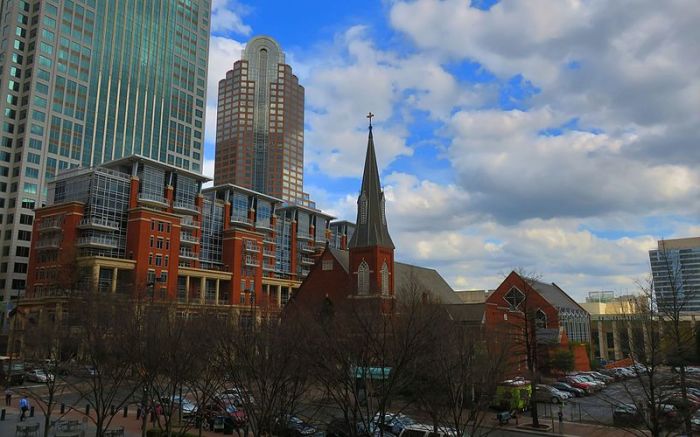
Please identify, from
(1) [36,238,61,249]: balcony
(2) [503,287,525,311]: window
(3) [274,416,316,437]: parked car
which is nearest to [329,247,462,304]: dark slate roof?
(2) [503,287,525,311]: window

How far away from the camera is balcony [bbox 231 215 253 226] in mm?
105062

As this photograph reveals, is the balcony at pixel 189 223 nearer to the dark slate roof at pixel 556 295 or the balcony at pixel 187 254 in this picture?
the balcony at pixel 187 254

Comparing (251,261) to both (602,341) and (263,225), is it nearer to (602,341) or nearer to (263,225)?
(263,225)

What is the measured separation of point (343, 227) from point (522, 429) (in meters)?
110

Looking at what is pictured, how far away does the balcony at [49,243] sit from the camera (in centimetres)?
7950

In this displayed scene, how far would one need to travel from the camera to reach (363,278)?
213ft

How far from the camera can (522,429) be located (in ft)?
120

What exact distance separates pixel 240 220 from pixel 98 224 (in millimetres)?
31233

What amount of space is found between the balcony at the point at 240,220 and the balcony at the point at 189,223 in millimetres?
10483

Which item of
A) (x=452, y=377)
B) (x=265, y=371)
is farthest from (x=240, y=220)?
(x=265, y=371)

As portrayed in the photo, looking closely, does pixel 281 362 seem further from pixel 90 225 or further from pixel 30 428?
pixel 90 225

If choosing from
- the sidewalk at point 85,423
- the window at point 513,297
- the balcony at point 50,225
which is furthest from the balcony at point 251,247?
the sidewalk at point 85,423

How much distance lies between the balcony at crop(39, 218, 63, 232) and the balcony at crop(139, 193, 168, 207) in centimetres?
1163

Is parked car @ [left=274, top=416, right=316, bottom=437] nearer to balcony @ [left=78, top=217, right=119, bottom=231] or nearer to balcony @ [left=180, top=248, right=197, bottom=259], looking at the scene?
balcony @ [left=78, top=217, right=119, bottom=231]
